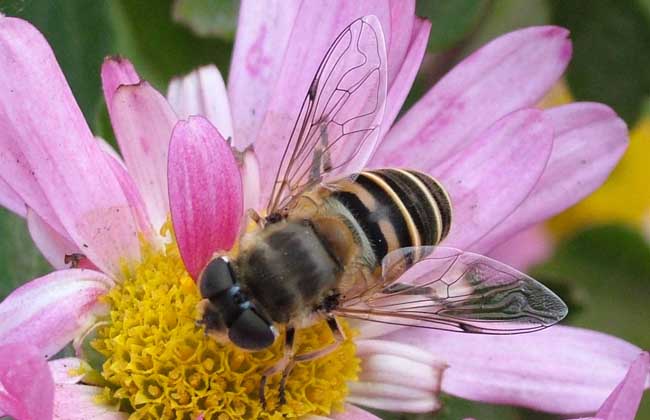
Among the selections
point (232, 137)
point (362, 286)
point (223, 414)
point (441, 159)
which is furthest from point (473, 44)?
point (223, 414)

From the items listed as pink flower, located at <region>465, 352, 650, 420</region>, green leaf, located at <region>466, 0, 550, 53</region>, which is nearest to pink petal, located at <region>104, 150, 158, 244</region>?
pink flower, located at <region>465, 352, 650, 420</region>

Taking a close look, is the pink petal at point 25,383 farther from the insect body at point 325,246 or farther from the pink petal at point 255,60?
the pink petal at point 255,60

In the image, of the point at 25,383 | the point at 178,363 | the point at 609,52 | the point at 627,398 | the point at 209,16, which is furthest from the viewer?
the point at 609,52

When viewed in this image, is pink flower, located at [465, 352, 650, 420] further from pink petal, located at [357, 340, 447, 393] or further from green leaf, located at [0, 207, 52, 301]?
green leaf, located at [0, 207, 52, 301]

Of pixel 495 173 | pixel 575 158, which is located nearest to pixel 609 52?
pixel 575 158

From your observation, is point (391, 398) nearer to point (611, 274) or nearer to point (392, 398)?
point (392, 398)

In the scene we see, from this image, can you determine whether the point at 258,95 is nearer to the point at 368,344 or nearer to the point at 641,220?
the point at 368,344
